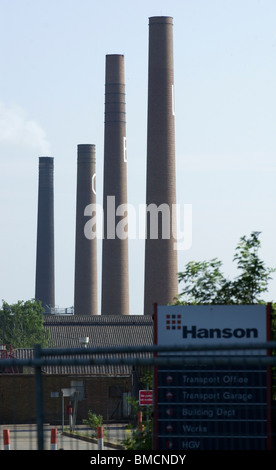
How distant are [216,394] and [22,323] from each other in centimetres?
7948

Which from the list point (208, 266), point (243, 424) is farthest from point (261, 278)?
point (243, 424)

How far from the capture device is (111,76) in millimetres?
77938

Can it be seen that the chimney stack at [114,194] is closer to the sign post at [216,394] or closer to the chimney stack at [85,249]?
the chimney stack at [85,249]

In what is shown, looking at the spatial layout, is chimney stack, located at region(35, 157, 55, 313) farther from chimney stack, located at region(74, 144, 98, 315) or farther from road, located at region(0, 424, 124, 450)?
road, located at region(0, 424, 124, 450)

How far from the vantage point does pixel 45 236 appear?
328 ft

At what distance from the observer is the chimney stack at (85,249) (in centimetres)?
8612

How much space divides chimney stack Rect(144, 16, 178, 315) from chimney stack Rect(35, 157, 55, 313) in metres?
32.4

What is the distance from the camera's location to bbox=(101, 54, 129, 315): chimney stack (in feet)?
249

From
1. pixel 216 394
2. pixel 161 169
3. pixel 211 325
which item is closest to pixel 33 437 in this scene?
pixel 211 325

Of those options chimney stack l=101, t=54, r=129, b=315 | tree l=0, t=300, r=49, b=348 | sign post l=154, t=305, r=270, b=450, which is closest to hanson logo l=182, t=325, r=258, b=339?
sign post l=154, t=305, r=270, b=450

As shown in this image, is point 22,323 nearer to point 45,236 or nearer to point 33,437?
point 45,236

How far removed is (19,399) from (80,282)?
127ft

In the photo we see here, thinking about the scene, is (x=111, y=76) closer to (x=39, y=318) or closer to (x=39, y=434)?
(x=39, y=318)

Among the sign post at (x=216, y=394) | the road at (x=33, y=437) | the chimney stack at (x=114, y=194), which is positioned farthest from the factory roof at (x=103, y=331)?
the sign post at (x=216, y=394)
